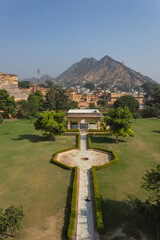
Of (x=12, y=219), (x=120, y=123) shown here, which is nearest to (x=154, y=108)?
(x=120, y=123)

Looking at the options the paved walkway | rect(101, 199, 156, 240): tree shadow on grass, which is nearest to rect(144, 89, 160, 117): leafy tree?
the paved walkway

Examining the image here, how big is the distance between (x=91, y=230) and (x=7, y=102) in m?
55.5

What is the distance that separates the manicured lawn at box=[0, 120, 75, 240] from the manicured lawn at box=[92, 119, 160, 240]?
4.20 m

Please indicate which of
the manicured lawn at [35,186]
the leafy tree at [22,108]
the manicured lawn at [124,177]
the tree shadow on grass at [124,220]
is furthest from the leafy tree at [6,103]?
the tree shadow on grass at [124,220]

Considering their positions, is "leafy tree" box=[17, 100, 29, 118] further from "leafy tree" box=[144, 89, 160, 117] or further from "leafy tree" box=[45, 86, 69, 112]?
"leafy tree" box=[144, 89, 160, 117]

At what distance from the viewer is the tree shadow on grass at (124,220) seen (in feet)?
40.4

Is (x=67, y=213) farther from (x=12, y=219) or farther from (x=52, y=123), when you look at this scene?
(x=52, y=123)

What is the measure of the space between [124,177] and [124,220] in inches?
284

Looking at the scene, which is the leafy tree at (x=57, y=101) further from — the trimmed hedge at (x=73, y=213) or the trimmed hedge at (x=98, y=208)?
the trimmed hedge at (x=73, y=213)

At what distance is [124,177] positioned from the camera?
20344 millimetres

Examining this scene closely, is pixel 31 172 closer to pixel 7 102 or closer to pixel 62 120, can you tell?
pixel 62 120

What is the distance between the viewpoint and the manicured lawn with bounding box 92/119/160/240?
1348 cm

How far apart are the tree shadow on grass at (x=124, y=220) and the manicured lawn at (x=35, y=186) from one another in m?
3.87

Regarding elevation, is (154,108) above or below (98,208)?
above
